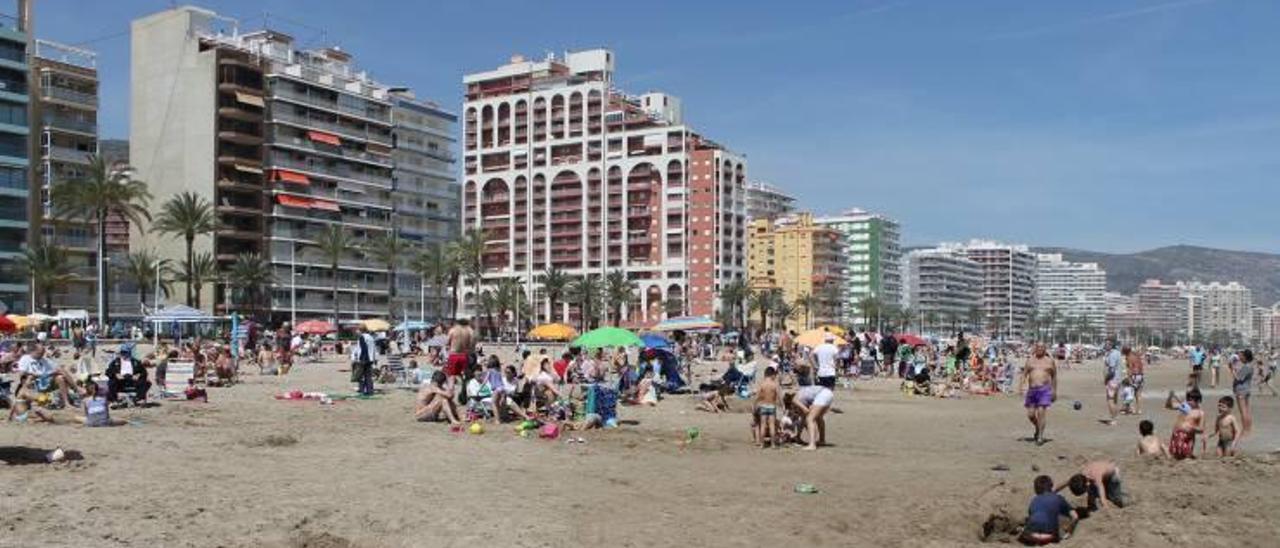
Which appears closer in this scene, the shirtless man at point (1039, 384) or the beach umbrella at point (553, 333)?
the shirtless man at point (1039, 384)

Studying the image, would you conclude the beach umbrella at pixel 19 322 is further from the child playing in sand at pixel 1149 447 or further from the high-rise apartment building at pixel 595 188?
the high-rise apartment building at pixel 595 188

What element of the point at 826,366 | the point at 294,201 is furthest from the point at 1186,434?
the point at 294,201

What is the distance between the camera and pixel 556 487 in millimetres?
11812

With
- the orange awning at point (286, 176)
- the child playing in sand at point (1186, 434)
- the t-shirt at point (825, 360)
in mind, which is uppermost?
the orange awning at point (286, 176)

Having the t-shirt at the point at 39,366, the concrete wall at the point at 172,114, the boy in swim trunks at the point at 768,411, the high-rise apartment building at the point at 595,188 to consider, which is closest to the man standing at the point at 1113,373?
the boy in swim trunks at the point at 768,411

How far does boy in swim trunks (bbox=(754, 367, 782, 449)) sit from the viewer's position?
1606cm

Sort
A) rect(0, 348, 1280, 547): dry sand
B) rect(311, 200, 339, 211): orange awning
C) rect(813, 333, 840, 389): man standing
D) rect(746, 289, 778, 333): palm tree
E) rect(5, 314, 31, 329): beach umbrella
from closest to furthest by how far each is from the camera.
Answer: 1. rect(0, 348, 1280, 547): dry sand
2. rect(5, 314, 31, 329): beach umbrella
3. rect(813, 333, 840, 389): man standing
4. rect(311, 200, 339, 211): orange awning
5. rect(746, 289, 778, 333): palm tree

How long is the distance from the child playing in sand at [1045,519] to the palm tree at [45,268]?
75222 millimetres

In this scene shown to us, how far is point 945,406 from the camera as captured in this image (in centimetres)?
2561

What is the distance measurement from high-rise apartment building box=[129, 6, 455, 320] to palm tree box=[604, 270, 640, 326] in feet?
92.1

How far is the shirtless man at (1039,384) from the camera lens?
16625 mm

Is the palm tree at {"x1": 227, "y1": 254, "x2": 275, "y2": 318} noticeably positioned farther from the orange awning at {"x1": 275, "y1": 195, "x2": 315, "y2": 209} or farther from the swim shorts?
the swim shorts

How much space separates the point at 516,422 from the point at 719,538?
29.9ft

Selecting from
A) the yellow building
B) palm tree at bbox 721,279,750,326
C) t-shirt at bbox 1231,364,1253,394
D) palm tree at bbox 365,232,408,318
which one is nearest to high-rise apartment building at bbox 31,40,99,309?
palm tree at bbox 365,232,408,318
